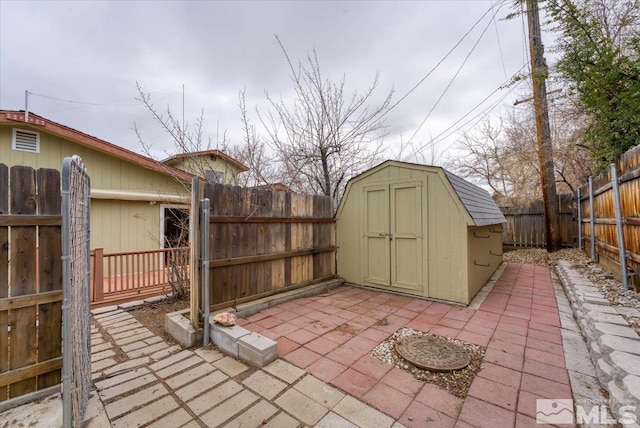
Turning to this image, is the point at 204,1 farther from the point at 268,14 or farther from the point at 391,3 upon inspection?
the point at 391,3

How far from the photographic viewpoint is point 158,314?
409 centimetres

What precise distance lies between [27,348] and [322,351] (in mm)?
2297

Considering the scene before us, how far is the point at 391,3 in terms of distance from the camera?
591 centimetres

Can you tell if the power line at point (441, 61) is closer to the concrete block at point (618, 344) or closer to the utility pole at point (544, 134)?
the utility pole at point (544, 134)

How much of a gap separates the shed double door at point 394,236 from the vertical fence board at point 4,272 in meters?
4.45

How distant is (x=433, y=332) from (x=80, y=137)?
26.5 feet

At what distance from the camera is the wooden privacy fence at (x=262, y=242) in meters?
3.37

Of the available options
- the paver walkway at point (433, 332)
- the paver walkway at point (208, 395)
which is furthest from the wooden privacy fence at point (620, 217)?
the paver walkway at point (208, 395)

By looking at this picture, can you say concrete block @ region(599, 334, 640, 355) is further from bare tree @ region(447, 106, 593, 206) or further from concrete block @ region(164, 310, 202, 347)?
bare tree @ region(447, 106, 593, 206)

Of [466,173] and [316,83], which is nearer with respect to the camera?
[316,83]

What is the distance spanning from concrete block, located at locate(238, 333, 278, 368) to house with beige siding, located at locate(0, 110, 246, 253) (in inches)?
143

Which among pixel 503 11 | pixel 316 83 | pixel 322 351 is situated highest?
pixel 503 11

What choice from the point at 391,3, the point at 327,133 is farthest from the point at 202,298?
the point at 391,3

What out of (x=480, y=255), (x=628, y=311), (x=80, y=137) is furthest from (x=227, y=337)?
(x=80, y=137)
